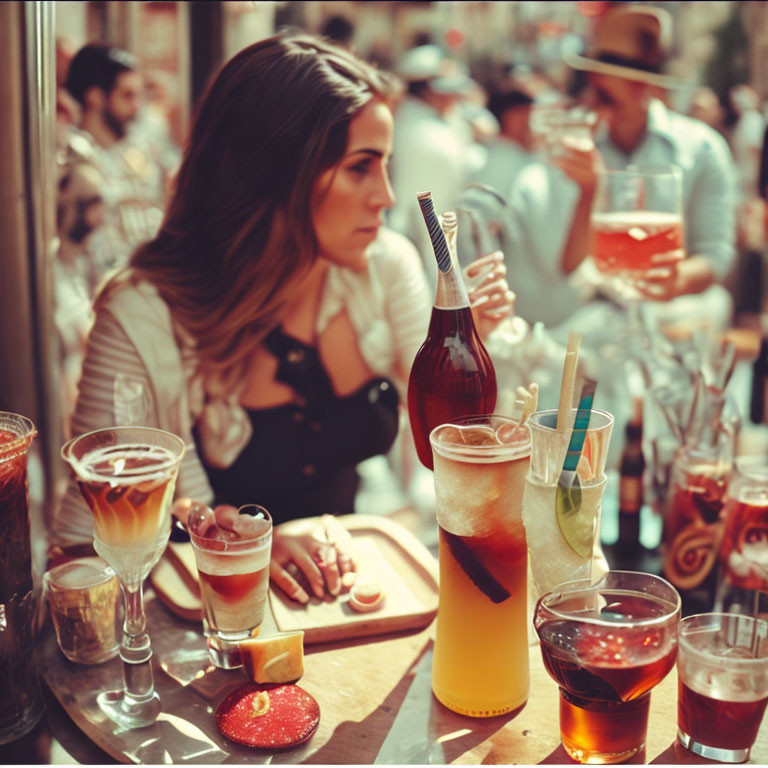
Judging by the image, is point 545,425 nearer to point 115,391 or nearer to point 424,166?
point 115,391

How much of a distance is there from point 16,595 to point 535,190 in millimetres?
2569

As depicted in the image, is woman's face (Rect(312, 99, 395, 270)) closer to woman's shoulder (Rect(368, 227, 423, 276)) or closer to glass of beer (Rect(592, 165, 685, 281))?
woman's shoulder (Rect(368, 227, 423, 276))

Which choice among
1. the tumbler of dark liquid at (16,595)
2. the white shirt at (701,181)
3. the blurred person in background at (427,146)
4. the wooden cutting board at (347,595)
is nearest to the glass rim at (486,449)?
the wooden cutting board at (347,595)

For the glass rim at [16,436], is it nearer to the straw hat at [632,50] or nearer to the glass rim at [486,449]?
the glass rim at [486,449]

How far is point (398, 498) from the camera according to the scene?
376 cm

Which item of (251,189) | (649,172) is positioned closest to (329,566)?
(251,189)

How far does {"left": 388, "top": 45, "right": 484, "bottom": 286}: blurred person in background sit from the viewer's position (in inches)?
179

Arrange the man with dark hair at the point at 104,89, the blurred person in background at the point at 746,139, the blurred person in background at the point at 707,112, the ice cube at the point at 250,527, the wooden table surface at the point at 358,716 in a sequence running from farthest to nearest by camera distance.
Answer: the blurred person in background at the point at 707,112 < the blurred person in background at the point at 746,139 < the man with dark hair at the point at 104,89 < the ice cube at the point at 250,527 < the wooden table surface at the point at 358,716

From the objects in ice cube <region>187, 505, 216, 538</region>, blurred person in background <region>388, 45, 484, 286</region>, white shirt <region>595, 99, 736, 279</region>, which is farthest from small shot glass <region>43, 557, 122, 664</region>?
blurred person in background <region>388, 45, 484, 286</region>

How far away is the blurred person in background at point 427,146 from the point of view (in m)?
4.54

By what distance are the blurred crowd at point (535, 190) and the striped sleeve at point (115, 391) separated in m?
0.33

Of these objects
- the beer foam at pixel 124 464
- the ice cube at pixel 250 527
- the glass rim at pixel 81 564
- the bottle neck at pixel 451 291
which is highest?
the bottle neck at pixel 451 291

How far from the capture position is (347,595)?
1.25 metres

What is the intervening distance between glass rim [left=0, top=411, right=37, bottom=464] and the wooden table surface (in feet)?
0.98
